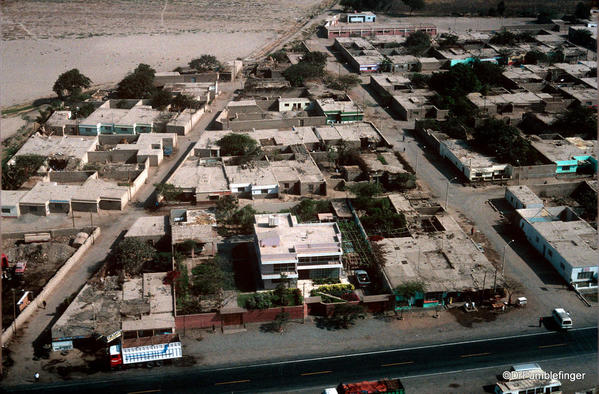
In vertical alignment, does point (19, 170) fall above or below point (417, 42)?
below

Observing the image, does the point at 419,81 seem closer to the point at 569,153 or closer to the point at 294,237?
the point at 569,153

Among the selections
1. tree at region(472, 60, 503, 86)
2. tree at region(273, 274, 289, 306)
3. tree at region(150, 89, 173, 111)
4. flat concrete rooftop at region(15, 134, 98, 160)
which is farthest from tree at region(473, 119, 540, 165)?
flat concrete rooftop at region(15, 134, 98, 160)

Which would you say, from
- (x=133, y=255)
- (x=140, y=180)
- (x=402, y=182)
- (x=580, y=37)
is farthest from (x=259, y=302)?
(x=580, y=37)

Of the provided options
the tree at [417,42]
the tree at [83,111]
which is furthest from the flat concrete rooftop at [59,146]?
the tree at [417,42]

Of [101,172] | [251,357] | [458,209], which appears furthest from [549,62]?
[251,357]

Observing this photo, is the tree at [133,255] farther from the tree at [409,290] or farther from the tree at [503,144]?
the tree at [503,144]

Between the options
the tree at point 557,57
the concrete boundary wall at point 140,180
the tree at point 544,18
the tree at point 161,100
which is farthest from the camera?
the tree at point 544,18
